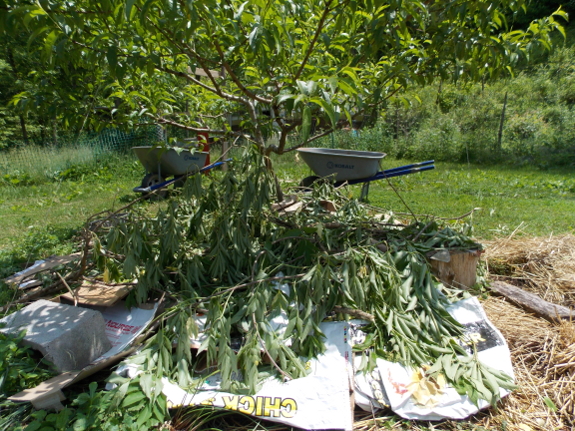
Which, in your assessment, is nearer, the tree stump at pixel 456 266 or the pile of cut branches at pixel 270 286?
the pile of cut branches at pixel 270 286

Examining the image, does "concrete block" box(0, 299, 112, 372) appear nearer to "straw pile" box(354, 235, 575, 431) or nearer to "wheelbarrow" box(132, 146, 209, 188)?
"straw pile" box(354, 235, 575, 431)

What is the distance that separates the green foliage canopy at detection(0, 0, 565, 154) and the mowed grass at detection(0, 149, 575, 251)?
4.48ft

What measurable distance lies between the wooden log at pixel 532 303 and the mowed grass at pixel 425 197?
856 millimetres

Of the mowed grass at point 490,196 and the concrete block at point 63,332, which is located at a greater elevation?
the concrete block at point 63,332

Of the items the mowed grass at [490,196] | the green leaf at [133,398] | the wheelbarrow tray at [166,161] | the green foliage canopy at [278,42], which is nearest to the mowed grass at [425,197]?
the mowed grass at [490,196]

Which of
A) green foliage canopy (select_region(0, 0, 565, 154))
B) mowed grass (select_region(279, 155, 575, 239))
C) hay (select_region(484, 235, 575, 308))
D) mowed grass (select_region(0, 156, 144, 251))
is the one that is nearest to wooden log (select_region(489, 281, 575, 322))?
hay (select_region(484, 235, 575, 308))

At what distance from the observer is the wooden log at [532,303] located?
270 cm

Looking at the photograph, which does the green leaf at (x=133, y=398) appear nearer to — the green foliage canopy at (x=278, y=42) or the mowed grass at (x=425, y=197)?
the green foliage canopy at (x=278, y=42)

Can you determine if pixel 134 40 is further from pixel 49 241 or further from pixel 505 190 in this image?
pixel 505 190

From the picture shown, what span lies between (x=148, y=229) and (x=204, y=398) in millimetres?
1437

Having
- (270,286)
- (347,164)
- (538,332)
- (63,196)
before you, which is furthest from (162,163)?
(538,332)

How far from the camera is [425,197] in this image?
6.45 m

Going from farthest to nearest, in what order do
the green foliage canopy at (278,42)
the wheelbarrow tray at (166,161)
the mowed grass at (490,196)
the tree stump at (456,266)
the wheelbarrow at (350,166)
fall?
the wheelbarrow tray at (166,161), the wheelbarrow at (350,166), the mowed grass at (490,196), the tree stump at (456,266), the green foliage canopy at (278,42)

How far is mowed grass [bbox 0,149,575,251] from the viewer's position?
4934 millimetres
